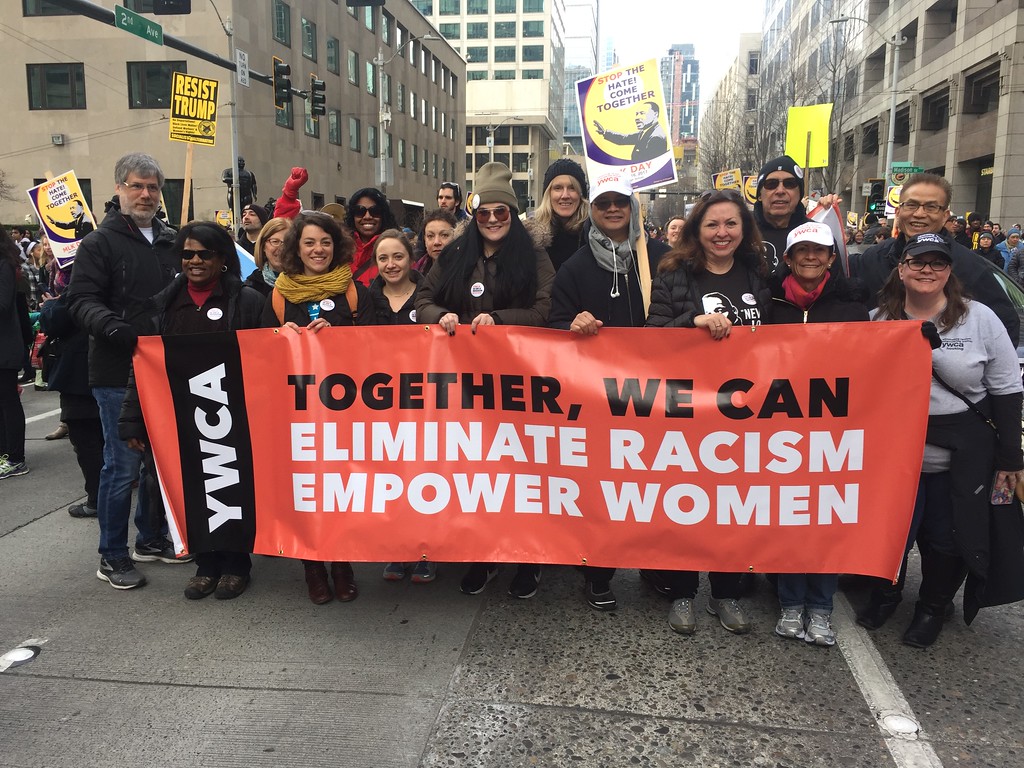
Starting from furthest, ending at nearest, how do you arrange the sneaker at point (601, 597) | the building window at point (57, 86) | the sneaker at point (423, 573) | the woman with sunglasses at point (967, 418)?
the building window at point (57, 86) → the sneaker at point (423, 573) → the sneaker at point (601, 597) → the woman with sunglasses at point (967, 418)

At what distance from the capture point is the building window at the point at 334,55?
1547 inches

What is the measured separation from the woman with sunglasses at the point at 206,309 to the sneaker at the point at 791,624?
2.73 meters

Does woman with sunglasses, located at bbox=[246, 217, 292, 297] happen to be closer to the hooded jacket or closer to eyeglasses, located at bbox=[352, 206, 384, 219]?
eyeglasses, located at bbox=[352, 206, 384, 219]

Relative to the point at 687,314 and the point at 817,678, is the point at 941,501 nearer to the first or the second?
the point at 817,678

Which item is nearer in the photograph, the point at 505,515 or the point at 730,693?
the point at 730,693

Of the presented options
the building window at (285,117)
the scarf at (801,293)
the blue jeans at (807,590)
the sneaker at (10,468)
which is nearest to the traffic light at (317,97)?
the building window at (285,117)

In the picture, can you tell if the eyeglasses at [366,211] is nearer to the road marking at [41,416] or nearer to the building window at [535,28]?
the road marking at [41,416]

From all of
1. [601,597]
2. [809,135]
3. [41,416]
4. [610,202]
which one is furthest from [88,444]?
[809,135]

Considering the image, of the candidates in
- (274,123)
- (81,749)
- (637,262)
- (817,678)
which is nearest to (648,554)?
(817,678)

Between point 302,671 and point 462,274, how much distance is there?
205 centimetres

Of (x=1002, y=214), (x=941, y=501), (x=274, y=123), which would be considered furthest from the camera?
(x=274, y=123)

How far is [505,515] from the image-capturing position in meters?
3.87

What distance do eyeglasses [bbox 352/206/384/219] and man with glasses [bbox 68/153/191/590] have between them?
4.71ft

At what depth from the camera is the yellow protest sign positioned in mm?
9039
